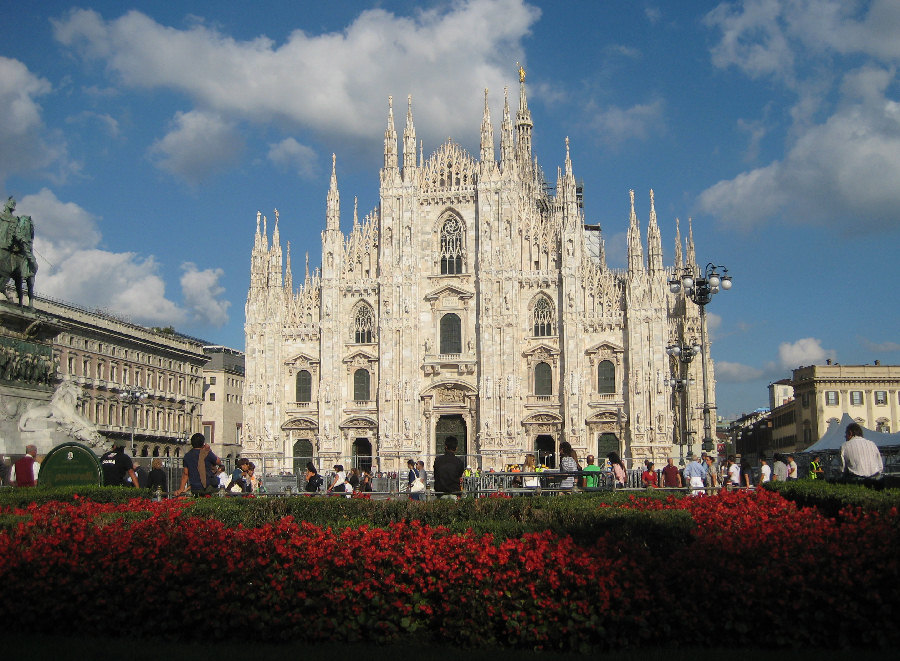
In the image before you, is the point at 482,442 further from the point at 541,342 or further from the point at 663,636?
the point at 663,636

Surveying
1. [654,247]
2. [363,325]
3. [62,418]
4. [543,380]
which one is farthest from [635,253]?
[62,418]

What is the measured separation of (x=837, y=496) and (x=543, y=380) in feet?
126

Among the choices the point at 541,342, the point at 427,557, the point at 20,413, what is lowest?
the point at 427,557

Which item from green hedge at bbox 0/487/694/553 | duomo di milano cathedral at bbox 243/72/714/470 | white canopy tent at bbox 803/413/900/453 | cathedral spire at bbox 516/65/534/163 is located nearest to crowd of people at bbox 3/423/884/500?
green hedge at bbox 0/487/694/553

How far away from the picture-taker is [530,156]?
6369cm

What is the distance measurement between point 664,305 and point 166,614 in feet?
139

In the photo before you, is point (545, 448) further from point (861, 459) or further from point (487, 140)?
point (861, 459)

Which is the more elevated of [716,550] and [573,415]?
[573,415]

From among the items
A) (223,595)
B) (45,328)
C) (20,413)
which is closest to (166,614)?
(223,595)

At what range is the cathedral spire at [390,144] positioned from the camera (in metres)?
53.1

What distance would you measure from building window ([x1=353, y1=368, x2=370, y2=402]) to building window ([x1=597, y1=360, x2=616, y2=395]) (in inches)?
519

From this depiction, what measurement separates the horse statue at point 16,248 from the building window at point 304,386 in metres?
32.9

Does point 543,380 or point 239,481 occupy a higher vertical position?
point 543,380

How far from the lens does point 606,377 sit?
5009 centimetres
